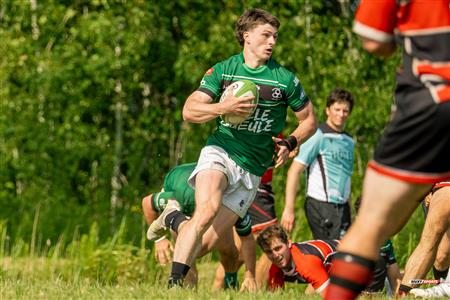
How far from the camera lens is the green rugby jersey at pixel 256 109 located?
8727mm

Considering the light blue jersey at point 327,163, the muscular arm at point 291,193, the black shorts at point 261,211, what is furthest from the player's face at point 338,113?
the black shorts at point 261,211

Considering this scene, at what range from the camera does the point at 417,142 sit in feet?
16.4

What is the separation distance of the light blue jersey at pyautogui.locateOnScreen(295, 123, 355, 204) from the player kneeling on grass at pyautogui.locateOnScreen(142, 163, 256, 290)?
1.29m

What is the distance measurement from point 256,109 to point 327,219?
8.85 ft

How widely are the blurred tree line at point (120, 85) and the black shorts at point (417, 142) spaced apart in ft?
34.0

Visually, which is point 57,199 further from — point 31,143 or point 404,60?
point 404,60

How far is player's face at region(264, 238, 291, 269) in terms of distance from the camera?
930 cm

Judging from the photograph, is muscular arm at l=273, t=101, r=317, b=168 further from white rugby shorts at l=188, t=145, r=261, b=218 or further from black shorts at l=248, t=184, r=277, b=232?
black shorts at l=248, t=184, r=277, b=232

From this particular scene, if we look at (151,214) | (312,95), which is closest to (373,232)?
(151,214)

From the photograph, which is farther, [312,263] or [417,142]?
[312,263]

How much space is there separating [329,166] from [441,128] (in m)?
6.17

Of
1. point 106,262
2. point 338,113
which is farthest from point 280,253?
point 106,262

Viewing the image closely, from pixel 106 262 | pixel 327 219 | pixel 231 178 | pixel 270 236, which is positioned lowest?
pixel 106 262

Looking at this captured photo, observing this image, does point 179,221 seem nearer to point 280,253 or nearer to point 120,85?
point 280,253
